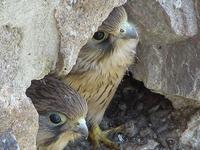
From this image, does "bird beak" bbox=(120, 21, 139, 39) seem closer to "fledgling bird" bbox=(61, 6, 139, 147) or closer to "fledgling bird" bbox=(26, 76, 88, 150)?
"fledgling bird" bbox=(61, 6, 139, 147)

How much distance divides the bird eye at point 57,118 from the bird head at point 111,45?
576mm

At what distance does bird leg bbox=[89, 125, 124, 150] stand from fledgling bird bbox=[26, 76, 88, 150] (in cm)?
67

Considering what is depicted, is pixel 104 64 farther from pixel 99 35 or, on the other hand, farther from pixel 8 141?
pixel 8 141

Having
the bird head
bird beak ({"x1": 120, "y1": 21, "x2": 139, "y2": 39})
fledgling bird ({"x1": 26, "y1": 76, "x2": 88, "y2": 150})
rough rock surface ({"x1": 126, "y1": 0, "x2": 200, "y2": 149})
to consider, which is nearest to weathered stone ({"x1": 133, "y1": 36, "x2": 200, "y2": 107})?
rough rock surface ({"x1": 126, "y1": 0, "x2": 200, "y2": 149})

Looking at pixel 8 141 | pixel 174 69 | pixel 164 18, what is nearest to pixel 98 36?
pixel 164 18

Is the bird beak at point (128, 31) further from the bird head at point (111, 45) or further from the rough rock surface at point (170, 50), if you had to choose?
the rough rock surface at point (170, 50)

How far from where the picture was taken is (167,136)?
4789 millimetres

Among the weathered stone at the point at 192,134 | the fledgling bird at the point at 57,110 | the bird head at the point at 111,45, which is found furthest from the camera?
the weathered stone at the point at 192,134

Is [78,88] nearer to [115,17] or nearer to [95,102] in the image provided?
[95,102]

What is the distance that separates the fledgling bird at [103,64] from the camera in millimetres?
4344

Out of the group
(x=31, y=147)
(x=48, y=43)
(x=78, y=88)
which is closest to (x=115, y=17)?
(x=78, y=88)

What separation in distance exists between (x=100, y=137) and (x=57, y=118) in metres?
0.86

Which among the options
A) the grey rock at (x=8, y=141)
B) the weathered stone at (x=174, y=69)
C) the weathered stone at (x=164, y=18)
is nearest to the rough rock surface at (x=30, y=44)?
the grey rock at (x=8, y=141)

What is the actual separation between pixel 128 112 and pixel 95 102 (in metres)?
0.24
